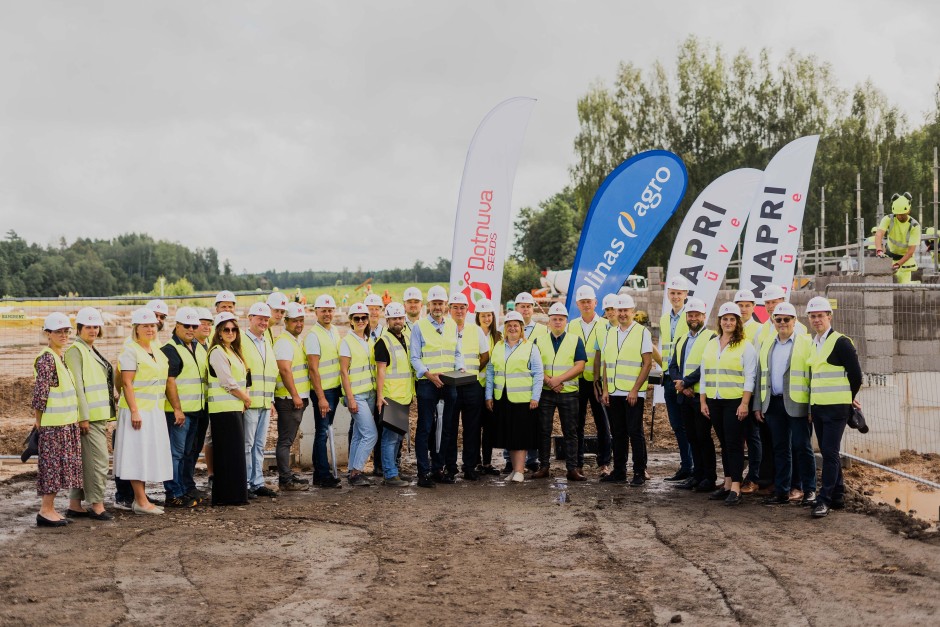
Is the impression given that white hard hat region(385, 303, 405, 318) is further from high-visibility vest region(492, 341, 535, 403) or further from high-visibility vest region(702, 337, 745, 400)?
high-visibility vest region(702, 337, 745, 400)

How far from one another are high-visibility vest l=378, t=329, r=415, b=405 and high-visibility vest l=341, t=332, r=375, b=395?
185 mm

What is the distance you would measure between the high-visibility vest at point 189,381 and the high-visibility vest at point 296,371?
987 mm

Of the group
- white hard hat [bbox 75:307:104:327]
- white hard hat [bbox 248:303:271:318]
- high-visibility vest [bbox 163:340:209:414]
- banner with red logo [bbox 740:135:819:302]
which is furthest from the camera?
banner with red logo [bbox 740:135:819:302]

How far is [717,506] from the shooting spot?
344 inches

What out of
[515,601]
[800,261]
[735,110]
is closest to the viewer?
[515,601]

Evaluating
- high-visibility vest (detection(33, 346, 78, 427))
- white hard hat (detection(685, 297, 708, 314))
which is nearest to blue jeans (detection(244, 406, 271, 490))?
high-visibility vest (detection(33, 346, 78, 427))

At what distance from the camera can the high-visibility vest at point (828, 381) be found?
8.16 meters

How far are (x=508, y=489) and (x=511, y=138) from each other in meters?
4.61

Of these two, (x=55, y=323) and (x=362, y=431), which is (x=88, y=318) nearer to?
(x=55, y=323)

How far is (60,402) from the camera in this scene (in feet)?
26.2

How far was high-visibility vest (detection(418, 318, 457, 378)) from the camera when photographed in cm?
990

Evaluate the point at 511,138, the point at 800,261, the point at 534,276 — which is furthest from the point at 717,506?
the point at 534,276

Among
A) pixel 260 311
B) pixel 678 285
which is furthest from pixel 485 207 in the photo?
pixel 260 311

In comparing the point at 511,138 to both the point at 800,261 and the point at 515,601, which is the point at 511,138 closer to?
the point at 515,601
